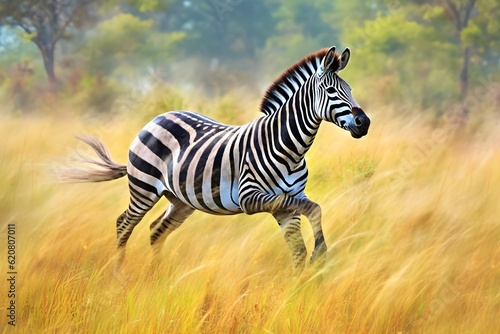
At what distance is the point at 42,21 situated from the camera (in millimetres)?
21828

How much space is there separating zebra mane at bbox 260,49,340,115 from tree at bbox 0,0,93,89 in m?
17.0

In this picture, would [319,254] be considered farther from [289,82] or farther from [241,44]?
[241,44]

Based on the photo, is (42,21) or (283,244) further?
(42,21)

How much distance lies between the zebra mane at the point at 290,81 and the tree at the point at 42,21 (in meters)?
17.0

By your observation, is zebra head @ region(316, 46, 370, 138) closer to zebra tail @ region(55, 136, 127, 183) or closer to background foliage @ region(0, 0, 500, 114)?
zebra tail @ region(55, 136, 127, 183)

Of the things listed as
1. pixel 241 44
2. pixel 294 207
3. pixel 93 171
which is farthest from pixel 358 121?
pixel 241 44

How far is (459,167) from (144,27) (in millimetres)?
21372

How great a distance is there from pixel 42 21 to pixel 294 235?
57.7 feet

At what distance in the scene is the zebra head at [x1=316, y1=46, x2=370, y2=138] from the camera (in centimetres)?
539

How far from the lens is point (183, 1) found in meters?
35.4

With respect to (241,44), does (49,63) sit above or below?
below

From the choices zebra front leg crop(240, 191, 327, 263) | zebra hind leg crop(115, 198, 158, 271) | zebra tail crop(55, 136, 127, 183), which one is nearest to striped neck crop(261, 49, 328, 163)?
zebra front leg crop(240, 191, 327, 263)

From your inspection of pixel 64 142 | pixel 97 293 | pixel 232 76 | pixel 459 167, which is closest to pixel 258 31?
pixel 232 76

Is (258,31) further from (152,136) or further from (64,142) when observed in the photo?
(152,136)
